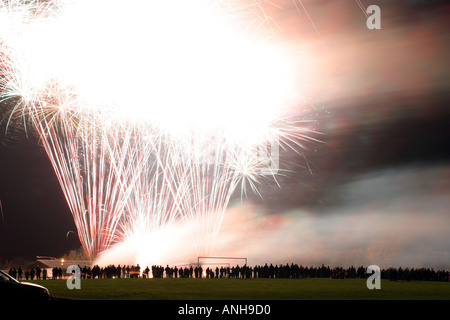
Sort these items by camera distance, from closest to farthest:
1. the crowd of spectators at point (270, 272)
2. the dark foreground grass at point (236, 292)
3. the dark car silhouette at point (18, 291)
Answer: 1. the dark car silhouette at point (18, 291)
2. the dark foreground grass at point (236, 292)
3. the crowd of spectators at point (270, 272)

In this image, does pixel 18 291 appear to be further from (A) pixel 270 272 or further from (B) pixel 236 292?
(A) pixel 270 272

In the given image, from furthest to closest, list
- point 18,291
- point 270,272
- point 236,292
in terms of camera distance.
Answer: point 270,272 < point 236,292 < point 18,291

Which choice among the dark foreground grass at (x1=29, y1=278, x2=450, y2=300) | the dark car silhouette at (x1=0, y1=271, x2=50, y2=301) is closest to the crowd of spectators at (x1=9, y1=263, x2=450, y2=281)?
the dark foreground grass at (x1=29, y1=278, x2=450, y2=300)

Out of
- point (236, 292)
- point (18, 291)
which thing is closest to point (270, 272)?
point (236, 292)

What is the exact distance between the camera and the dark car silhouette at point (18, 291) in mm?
13195

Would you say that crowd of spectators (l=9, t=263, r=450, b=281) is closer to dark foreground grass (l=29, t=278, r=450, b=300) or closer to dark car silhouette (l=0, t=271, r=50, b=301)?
dark foreground grass (l=29, t=278, r=450, b=300)

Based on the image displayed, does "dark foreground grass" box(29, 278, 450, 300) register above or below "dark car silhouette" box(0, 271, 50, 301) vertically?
below

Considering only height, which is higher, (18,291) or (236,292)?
(18,291)

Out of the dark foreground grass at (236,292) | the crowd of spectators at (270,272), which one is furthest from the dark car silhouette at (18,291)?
the crowd of spectators at (270,272)

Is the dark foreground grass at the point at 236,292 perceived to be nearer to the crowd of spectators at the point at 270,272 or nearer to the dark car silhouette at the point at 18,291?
the dark car silhouette at the point at 18,291

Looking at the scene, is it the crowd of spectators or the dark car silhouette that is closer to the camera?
the dark car silhouette

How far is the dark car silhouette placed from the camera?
13.2 m

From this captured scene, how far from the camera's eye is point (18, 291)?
43.8ft
